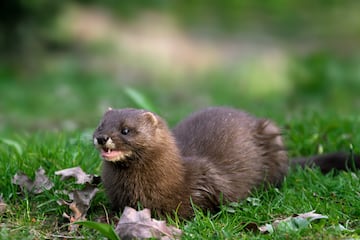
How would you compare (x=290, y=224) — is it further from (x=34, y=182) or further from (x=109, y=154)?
(x=34, y=182)

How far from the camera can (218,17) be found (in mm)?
17422

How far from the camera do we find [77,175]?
4.89 metres

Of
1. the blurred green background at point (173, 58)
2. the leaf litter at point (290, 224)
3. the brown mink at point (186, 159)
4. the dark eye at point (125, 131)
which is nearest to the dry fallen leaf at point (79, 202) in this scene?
the brown mink at point (186, 159)

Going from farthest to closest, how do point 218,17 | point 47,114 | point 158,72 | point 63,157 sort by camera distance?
point 218,17 < point 158,72 < point 47,114 < point 63,157

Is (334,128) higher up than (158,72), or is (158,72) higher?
(334,128)

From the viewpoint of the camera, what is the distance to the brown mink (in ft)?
14.9

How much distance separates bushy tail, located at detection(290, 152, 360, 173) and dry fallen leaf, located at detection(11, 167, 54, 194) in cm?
188

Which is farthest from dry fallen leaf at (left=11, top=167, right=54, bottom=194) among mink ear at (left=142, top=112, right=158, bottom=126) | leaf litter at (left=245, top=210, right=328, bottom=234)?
leaf litter at (left=245, top=210, right=328, bottom=234)

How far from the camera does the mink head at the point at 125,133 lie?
4395 mm

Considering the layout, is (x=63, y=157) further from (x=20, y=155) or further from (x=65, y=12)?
(x=65, y=12)

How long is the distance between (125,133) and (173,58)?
34.4 ft

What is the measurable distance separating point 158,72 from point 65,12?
285 cm

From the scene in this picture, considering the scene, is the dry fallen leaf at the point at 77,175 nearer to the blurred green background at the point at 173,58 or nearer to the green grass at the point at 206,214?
the green grass at the point at 206,214

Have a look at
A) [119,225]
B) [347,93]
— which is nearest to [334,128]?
[119,225]
